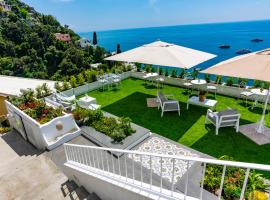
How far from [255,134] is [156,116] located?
3.38m

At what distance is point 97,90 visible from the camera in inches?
421

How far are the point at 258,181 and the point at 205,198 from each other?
1056mm

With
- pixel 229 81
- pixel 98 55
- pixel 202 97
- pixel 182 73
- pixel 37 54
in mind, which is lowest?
pixel 98 55

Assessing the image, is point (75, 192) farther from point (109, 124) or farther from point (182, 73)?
point (182, 73)

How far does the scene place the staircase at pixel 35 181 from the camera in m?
4.12

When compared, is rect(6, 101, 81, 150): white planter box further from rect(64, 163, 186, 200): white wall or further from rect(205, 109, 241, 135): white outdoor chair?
rect(205, 109, 241, 135): white outdoor chair

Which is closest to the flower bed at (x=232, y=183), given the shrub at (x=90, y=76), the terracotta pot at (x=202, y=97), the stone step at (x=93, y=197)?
the stone step at (x=93, y=197)

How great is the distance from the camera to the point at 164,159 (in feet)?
16.1

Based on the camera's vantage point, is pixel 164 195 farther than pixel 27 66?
No

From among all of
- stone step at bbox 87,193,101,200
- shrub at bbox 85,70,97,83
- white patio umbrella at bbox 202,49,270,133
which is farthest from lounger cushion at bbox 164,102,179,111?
shrub at bbox 85,70,97,83

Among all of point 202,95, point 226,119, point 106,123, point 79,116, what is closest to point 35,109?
point 79,116

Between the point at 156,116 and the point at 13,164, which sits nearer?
the point at 13,164

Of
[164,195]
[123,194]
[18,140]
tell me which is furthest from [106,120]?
[164,195]

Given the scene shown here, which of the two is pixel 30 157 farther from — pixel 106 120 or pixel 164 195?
pixel 164 195
